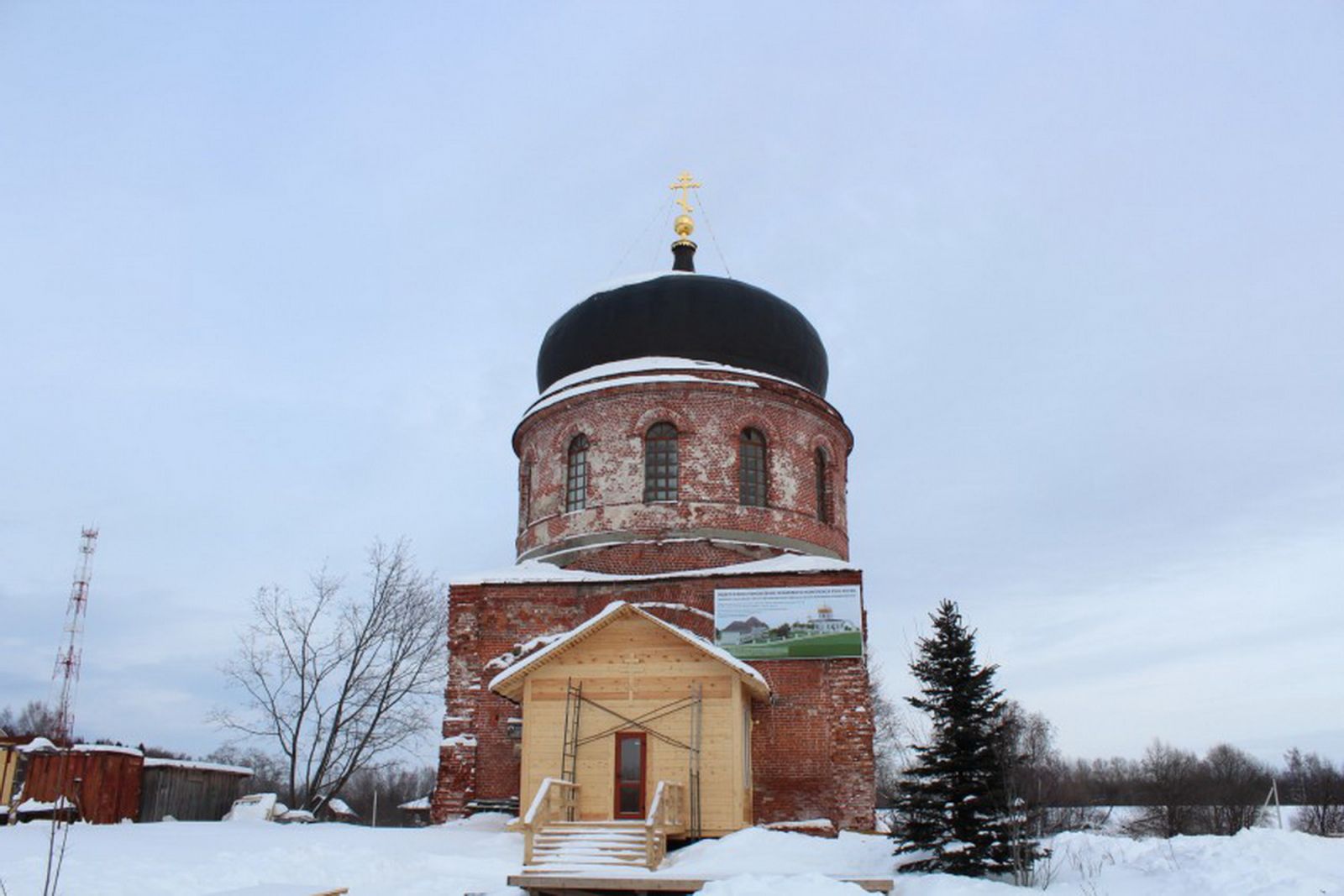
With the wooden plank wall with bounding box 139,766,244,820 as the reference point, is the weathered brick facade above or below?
above

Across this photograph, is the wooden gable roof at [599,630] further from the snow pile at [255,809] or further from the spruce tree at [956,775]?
the snow pile at [255,809]

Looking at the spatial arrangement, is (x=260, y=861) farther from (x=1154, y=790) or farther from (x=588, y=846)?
(x=1154, y=790)

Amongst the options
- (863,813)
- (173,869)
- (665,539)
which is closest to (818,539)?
(665,539)

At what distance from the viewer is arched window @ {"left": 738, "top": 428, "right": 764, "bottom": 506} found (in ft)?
64.7

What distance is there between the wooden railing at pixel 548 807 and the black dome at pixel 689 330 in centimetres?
856

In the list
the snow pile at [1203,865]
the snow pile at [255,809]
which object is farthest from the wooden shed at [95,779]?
the snow pile at [1203,865]

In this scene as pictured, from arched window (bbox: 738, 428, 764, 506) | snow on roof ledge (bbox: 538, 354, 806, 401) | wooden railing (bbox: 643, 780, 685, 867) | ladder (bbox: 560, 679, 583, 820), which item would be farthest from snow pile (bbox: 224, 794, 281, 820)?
arched window (bbox: 738, 428, 764, 506)

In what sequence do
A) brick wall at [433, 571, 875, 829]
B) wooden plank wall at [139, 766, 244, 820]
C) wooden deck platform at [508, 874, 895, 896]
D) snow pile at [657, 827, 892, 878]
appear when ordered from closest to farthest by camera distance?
wooden deck platform at [508, 874, 895, 896] → snow pile at [657, 827, 892, 878] → brick wall at [433, 571, 875, 829] → wooden plank wall at [139, 766, 244, 820]

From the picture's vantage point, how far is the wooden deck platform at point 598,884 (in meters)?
11.9

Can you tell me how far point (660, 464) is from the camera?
19.8m

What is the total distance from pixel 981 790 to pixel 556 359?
12.6 m

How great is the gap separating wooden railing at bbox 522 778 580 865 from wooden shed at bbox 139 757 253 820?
27.1ft

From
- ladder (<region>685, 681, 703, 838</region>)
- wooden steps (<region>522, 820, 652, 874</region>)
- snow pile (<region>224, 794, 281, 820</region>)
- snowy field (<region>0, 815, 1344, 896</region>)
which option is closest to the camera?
snowy field (<region>0, 815, 1344, 896</region>)

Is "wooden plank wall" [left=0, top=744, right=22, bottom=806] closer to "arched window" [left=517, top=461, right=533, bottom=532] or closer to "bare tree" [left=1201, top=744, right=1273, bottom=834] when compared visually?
"arched window" [left=517, top=461, right=533, bottom=532]
